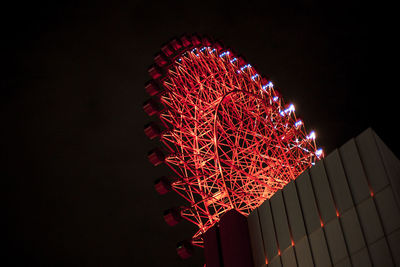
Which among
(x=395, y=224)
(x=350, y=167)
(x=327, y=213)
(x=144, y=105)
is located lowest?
(x=395, y=224)

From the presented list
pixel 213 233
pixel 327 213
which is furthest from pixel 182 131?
pixel 327 213

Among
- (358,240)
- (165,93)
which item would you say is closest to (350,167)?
(358,240)

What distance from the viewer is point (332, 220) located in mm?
15633

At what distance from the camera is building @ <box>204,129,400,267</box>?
14.2 m

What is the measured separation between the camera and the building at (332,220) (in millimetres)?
14156

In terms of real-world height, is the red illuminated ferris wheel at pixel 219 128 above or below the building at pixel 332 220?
above

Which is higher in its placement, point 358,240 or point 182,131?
point 182,131

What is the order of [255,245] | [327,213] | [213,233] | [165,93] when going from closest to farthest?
[327,213]
[255,245]
[213,233]
[165,93]

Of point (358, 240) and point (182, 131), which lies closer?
point (358, 240)

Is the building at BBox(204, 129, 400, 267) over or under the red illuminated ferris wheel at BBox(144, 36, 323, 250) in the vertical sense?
under

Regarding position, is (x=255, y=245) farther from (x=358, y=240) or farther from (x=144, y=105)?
(x=144, y=105)

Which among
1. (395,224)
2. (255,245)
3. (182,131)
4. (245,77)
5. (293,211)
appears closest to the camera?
(395,224)

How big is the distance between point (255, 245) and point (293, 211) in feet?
7.79

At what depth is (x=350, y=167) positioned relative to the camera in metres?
15.9
